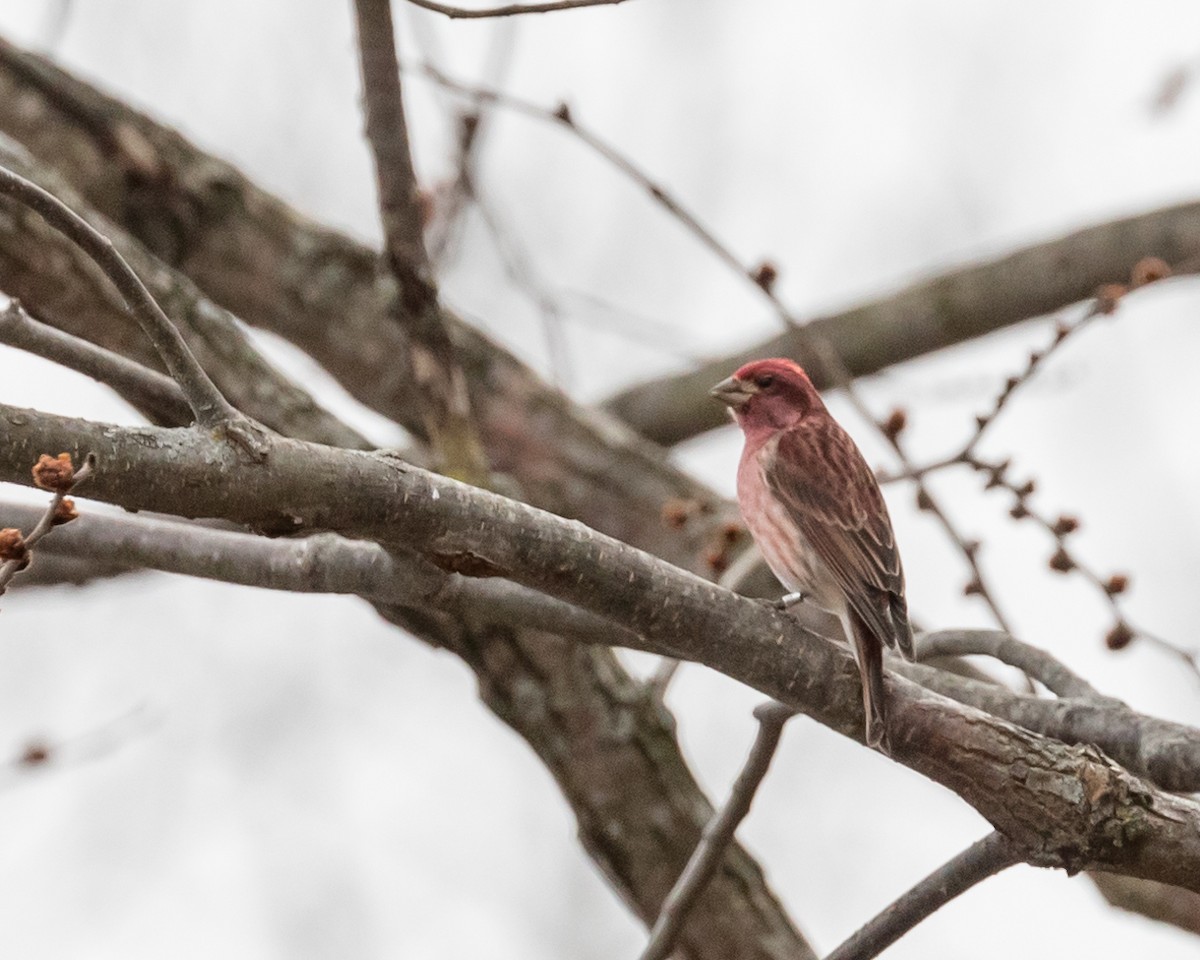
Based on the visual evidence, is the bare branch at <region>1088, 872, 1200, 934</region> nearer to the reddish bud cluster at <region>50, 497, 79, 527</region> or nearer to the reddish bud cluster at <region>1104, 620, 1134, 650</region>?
the reddish bud cluster at <region>1104, 620, 1134, 650</region>

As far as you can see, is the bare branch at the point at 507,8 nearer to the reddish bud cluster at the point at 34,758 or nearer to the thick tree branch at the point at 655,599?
the thick tree branch at the point at 655,599

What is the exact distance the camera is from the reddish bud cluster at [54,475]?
2324 millimetres

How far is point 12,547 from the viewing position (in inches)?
95.0

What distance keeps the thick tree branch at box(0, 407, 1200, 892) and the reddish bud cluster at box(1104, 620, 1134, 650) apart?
1.13m

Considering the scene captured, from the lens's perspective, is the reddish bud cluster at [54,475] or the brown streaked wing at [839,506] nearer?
the reddish bud cluster at [54,475]

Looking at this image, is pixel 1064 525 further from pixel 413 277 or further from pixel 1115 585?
pixel 413 277

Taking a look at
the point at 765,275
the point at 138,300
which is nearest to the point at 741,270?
the point at 765,275

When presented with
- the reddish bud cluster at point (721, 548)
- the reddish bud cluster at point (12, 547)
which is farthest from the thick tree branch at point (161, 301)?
the reddish bud cluster at point (12, 547)

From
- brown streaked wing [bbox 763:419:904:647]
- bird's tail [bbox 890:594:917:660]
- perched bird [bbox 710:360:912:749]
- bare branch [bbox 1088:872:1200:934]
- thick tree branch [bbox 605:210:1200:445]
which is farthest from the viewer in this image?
thick tree branch [bbox 605:210:1200:445]

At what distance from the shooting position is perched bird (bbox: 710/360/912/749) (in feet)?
15.1

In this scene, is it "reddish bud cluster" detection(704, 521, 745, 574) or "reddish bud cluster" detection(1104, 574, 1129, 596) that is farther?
"reddish bud cluster" detection(704, 521, 745, 574)

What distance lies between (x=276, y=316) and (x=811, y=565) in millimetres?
2418

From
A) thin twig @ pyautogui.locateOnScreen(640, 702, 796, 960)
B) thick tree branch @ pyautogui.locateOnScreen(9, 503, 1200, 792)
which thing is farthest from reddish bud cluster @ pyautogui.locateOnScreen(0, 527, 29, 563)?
thin twig @ pyautogui.locateOnScreen(640, 702, 796, 960)

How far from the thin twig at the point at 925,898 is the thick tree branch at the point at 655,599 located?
0.09 metres
